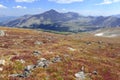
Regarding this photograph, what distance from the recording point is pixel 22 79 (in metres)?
37.8

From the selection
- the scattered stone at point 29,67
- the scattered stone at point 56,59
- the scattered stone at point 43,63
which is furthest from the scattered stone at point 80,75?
the scattered stone at point 29,67

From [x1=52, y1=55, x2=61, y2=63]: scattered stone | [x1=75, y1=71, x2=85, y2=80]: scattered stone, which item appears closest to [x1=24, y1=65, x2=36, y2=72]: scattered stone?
[x1=52, y1=55, x2=61, y2=63]: scattered stone

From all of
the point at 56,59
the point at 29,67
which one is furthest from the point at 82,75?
the point at 29,67

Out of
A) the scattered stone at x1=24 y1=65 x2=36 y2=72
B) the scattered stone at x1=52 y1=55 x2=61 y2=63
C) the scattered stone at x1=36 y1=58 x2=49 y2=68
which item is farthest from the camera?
the scattered stone at x1=52 y1=55 x2=61 y2=63

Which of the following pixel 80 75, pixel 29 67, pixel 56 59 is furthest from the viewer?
pixel 56 59

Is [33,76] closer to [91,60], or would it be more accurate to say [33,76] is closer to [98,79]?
[98,79]

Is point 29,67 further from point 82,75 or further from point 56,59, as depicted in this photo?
point 82,75

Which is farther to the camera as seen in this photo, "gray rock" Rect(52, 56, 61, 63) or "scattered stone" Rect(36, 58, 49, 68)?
"gray rock" Rect(52, 56, 61, 63)

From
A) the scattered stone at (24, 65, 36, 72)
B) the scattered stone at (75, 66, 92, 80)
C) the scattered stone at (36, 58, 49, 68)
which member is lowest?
the scattered stone at (75, 66, 92, 80)

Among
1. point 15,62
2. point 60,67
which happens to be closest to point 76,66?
point 60,67

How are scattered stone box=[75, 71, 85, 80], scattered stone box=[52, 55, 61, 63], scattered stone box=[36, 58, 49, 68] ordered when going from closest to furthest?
scattered stone box=[75, 71, 85, 80]
scattered stone box=[36, 58, 49, 68]
scattered stone box=[52, 55, 61, 63]

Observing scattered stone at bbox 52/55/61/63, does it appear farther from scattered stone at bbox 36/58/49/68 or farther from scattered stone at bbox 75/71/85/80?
scattered stone at bbox 75/71/85/80

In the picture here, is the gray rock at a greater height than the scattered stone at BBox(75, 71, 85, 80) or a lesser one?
greater

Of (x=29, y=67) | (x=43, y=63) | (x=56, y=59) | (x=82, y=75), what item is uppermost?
(x=56, y=59)
